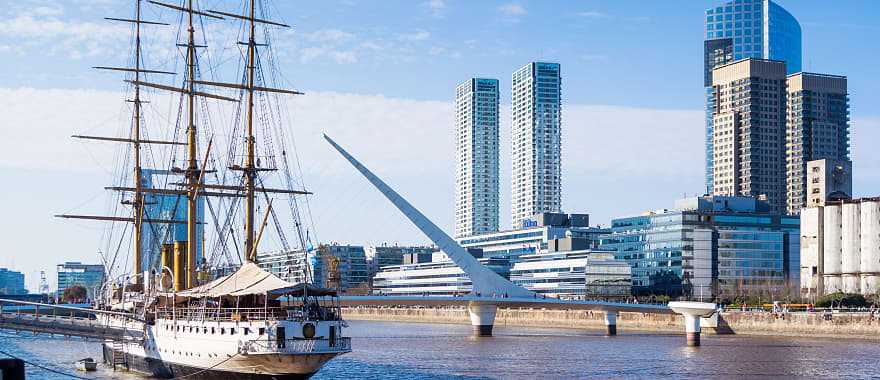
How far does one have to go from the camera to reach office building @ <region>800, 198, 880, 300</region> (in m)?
130

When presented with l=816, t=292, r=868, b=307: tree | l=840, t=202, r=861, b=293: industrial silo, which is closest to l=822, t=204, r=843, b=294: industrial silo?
l=840, t=202, r=861, b=293: industrial silo

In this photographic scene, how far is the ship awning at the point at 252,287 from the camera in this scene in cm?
4375

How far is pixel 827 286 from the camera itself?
134250 millimetres

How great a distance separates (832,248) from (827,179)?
37720 millimetres

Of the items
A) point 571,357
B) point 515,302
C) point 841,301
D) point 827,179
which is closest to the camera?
point 571,357

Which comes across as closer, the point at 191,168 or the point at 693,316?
the point at 191,168

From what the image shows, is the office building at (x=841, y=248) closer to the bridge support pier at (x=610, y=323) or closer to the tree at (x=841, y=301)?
the tree at (x=841, y=301)

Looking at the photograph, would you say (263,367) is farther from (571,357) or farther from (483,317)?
(483,317)

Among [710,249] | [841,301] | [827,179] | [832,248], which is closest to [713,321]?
[841,301]

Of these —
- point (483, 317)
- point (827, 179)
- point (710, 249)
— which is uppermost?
point (827, 179)

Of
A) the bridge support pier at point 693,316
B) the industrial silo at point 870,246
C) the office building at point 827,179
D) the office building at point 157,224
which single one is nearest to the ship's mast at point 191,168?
the office building at point 157,224

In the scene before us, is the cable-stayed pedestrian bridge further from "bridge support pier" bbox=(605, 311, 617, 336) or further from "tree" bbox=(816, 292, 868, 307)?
"tree" bbox=(816, 292, 868, 307)

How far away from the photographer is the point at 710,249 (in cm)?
15150

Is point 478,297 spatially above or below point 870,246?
below
